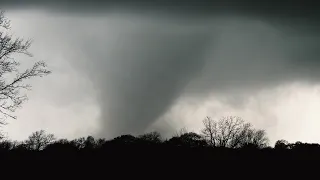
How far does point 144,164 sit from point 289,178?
42.9 ft

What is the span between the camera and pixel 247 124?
104 meters

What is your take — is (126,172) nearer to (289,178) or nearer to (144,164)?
(144,164)

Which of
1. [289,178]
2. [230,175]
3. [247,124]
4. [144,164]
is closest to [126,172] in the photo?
[144,164]

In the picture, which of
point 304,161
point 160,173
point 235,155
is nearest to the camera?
point 160,173

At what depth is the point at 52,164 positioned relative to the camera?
116 ft

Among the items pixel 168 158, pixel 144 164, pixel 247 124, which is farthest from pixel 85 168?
Result: pixel 247 124

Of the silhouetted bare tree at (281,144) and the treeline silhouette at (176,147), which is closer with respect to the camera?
the treeline silhouette at (176,147)

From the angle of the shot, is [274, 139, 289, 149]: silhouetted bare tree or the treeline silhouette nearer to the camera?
the treeline silhouette

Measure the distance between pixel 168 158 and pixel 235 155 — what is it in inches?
322

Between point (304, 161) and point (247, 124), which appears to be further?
point (247, 124)

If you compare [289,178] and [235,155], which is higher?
[235,155]

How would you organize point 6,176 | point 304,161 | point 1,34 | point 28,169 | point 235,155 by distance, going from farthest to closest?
point 235,155 < point 304,161 < point 28,169 < point 6,176 < point 1,34

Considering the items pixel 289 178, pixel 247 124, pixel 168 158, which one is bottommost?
pixel 289 178

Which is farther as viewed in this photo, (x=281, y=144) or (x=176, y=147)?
(x=281, y=144)
